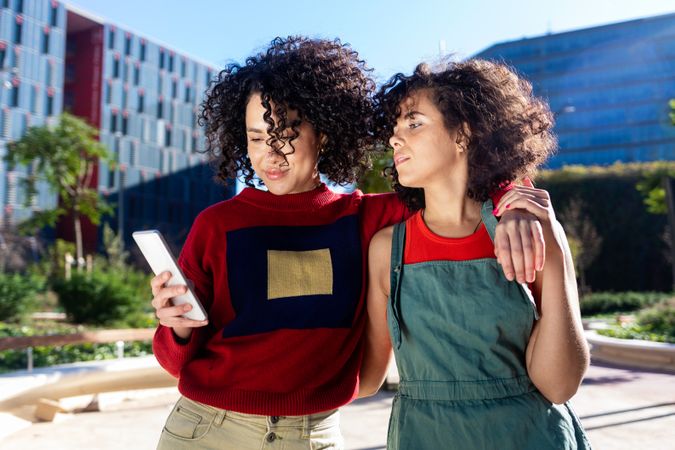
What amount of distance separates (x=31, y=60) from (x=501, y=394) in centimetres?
4590

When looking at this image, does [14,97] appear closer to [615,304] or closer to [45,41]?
[45,41]

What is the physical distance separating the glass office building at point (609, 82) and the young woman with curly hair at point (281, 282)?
66079mm

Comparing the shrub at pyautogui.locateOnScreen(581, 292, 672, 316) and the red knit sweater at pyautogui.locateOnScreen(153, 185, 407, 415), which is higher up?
the red knit sweater at pyautogui.locateOnScreen(153, 185, 407, 415)

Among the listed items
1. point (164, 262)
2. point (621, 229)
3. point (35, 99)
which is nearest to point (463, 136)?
point (164, 262)

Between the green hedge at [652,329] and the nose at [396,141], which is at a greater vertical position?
the nose at [396,141]

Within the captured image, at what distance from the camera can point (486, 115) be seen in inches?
72.1

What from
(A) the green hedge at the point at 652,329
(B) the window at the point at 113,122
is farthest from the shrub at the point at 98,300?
(B) the window at the point at 113,122

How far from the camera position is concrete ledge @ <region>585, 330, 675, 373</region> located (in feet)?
31.6

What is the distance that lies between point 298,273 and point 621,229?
2578 cm

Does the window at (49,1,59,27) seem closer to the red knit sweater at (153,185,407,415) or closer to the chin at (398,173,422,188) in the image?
the red knit sweater at (153,185,407,415)

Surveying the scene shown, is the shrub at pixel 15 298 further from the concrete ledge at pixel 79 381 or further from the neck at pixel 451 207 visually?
the neck at pixel 451 207

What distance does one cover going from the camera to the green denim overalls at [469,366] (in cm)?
158

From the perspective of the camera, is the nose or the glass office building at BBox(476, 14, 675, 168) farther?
the glass office building at BBox(476, 14, 675, 168)

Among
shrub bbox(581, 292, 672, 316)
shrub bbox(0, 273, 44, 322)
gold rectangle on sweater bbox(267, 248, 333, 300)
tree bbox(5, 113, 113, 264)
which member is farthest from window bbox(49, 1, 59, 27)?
gold rectangle on sweater bbox(267, 248, 333, 300)
